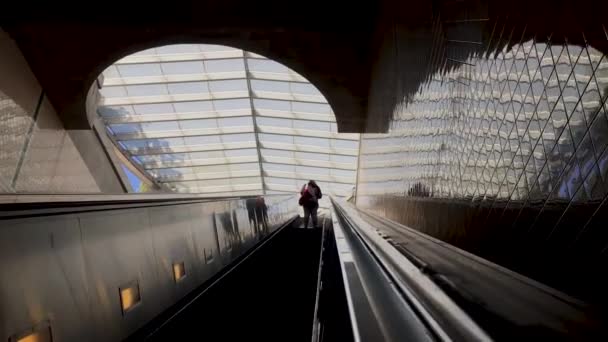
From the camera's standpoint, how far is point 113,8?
12.5 meters

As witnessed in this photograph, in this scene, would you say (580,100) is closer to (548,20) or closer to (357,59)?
(548,20)

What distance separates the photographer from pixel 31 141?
1357cm

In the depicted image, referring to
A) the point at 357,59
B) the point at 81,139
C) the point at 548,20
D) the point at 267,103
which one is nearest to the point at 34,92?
the point at 81,139

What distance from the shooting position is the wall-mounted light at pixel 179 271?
505cm

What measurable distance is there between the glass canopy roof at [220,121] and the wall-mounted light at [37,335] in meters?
19.1

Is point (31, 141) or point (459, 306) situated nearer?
point (459, 306)

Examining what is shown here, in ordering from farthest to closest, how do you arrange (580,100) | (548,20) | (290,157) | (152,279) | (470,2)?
(290,157) < (470,2) < (152,279) < (548,20) < (580,100)

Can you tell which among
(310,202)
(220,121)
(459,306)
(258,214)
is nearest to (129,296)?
(459,306)

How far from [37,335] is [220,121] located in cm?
2562

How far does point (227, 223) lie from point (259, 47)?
8098 mm

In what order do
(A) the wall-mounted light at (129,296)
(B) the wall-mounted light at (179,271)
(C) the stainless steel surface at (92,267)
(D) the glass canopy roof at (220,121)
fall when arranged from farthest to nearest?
1. (D) the glass canopy roof at (220,121)
2. (B) the wall-mounted light at (179,271)
3. (A) the wall-mounted light at (129,296)
4. (C) the stainless steel surface at (92,267)

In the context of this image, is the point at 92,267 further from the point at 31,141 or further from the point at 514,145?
the point at 31,141

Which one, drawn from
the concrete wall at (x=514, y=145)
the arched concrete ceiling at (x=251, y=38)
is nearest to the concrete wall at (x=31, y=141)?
the arched concrete ceiling at (x=251, y=38)

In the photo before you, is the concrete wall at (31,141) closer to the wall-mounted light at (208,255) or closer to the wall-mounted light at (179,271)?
the wall-mounted light at (208,255)
